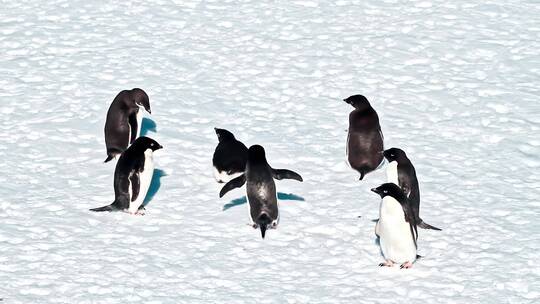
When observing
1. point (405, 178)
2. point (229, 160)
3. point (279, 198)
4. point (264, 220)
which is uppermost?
point (405, 178)

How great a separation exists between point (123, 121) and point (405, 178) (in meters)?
2.87

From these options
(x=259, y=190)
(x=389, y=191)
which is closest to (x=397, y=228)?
(x=389, y=191)

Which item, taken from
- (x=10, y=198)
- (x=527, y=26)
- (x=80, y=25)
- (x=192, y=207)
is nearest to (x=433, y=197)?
(x=192, y=207)

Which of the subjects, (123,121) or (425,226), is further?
(123,121)

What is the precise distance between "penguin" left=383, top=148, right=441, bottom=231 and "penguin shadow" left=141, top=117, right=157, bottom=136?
9.45 ft

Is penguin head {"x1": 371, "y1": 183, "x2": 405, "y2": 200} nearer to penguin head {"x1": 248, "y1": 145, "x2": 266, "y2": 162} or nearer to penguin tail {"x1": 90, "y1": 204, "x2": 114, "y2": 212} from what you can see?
penguin head {"x1": 248, "y1": 145, "x2": 266, "y2": 162}

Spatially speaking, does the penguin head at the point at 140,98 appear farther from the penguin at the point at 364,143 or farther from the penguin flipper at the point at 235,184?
the penguin at the point at 364,143

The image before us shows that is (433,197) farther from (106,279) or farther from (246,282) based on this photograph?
(106,279)

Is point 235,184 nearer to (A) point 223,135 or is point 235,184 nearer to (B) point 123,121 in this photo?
(A) point 223,135

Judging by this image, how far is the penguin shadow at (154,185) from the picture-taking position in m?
8.84

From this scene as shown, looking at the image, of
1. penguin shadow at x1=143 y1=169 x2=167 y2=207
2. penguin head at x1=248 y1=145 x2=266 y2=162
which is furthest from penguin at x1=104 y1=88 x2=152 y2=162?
penguin head at x1=248 y1=145 x2=266 y2=162

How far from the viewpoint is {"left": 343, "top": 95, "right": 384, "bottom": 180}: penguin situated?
9.35 meters

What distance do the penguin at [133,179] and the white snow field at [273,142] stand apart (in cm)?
11

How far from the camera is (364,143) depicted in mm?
9398
